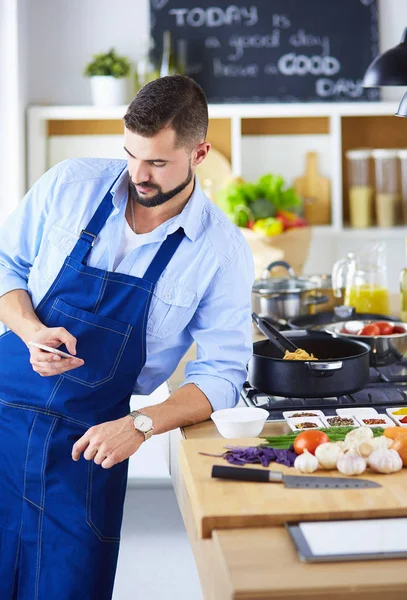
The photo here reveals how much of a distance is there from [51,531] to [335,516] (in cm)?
79

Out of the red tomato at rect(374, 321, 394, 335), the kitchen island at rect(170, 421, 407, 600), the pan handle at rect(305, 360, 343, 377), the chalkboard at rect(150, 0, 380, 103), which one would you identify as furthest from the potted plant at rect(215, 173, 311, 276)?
the kitchen island at rect(170, 421, 407, 600)

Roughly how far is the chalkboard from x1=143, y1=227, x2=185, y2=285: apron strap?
342cm

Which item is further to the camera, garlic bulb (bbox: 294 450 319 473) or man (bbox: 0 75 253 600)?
man (bbox: 0 75 253 600)

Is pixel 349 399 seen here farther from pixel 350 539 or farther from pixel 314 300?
pixel 314 300

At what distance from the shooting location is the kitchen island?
1.15 meters

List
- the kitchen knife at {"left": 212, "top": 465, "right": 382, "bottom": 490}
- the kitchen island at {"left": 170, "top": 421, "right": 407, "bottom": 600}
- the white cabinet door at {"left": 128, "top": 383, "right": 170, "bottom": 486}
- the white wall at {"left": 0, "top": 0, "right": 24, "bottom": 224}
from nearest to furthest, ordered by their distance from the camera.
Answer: the kitchen island at {"left": 170, "top": 421, "right": 407, "bottom": 600} → the kitchen knife at {"left": 212, "top": 465, "right": 382, "bottom": 490} → the white cabinet door at {"left": 128, "top": 383, "right": 170, "bottom": 486} → the white wall at {"left": 0, "top": 0, "right": 24, "bottom": 224}

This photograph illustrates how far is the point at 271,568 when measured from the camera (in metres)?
1.21

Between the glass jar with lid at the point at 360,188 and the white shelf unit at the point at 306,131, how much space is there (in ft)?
0.22

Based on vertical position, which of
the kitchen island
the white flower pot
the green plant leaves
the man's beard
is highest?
the green plant leaves

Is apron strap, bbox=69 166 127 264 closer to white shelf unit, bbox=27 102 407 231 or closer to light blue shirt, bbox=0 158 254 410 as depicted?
light blue shirt, bbox=0 158 254 410

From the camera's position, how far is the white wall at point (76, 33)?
522 centimetres

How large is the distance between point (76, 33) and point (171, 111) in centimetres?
358

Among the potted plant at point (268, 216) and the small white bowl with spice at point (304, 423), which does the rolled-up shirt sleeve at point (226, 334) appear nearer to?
the small white bowl with spice at point (304, 423)

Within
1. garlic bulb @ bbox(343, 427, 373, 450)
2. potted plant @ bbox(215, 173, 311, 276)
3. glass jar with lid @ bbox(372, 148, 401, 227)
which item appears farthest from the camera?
glass jar with lid @ bbox(372, 148, 401, 227)
